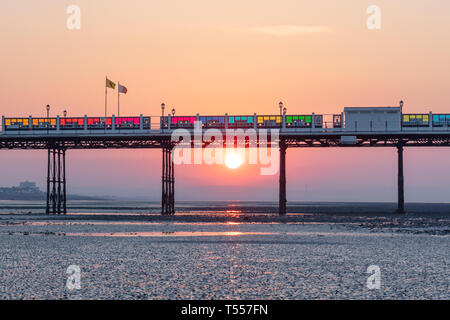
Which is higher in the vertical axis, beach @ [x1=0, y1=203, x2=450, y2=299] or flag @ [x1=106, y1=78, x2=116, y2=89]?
flag @ [x1=106, y1=78, x2=116, y2=89]

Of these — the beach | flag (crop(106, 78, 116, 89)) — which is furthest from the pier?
the beach

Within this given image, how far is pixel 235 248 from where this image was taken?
29578 mm

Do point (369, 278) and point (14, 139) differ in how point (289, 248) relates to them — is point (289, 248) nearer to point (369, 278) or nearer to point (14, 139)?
point (369, 278)

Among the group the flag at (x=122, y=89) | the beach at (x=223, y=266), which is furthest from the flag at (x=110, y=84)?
the beach at (x=223, y=266)

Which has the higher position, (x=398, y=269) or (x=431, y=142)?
(x=431, y=142)

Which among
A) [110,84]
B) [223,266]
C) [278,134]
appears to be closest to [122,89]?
[110,84]

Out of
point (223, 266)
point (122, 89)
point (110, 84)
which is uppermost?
point (110, 84)

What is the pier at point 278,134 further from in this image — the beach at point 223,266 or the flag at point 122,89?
the beach at point 223,266

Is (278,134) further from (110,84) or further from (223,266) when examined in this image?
(223,266)

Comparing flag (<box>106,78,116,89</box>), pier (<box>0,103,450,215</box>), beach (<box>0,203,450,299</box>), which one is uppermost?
flag (<box>106,78,116,89</box>)

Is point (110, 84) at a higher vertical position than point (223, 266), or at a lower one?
higher

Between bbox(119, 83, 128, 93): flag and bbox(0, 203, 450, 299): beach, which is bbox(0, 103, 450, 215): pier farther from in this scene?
bbox(0, 203, 450, 299): beach

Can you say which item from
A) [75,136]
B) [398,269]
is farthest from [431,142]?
[398,269]

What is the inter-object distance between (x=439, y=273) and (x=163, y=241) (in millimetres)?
15800
